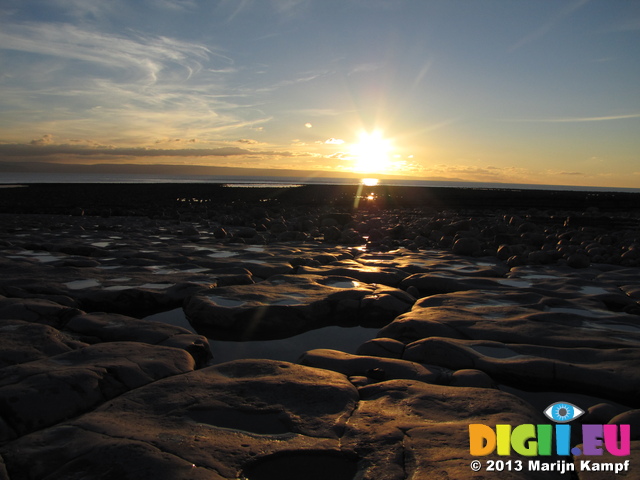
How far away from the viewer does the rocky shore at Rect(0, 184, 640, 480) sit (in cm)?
208

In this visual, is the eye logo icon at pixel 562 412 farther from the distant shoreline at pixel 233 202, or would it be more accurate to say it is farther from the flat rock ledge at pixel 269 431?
the distant shoreline at pixel 233 202

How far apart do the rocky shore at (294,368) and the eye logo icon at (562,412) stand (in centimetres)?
6

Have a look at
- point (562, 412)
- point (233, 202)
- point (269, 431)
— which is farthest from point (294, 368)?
point (233, 202)

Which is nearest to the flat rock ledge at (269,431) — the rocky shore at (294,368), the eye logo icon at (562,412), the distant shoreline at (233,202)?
the rocky shore at (294,368)

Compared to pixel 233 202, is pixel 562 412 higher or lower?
lower

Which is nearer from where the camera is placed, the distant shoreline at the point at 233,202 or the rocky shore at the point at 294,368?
the rocky shore at the point at 294,368

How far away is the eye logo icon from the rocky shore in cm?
6

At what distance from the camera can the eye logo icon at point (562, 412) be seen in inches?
104

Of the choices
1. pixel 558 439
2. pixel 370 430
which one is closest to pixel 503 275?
pixel 558 439

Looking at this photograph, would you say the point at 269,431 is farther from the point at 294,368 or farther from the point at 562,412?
the point at 562,412

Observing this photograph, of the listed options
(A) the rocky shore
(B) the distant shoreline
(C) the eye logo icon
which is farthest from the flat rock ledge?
(B) the distant shoreline

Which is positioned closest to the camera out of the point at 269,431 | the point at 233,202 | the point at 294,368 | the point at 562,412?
the point at 269,431

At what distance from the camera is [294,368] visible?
3.08m

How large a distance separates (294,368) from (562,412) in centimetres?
174
